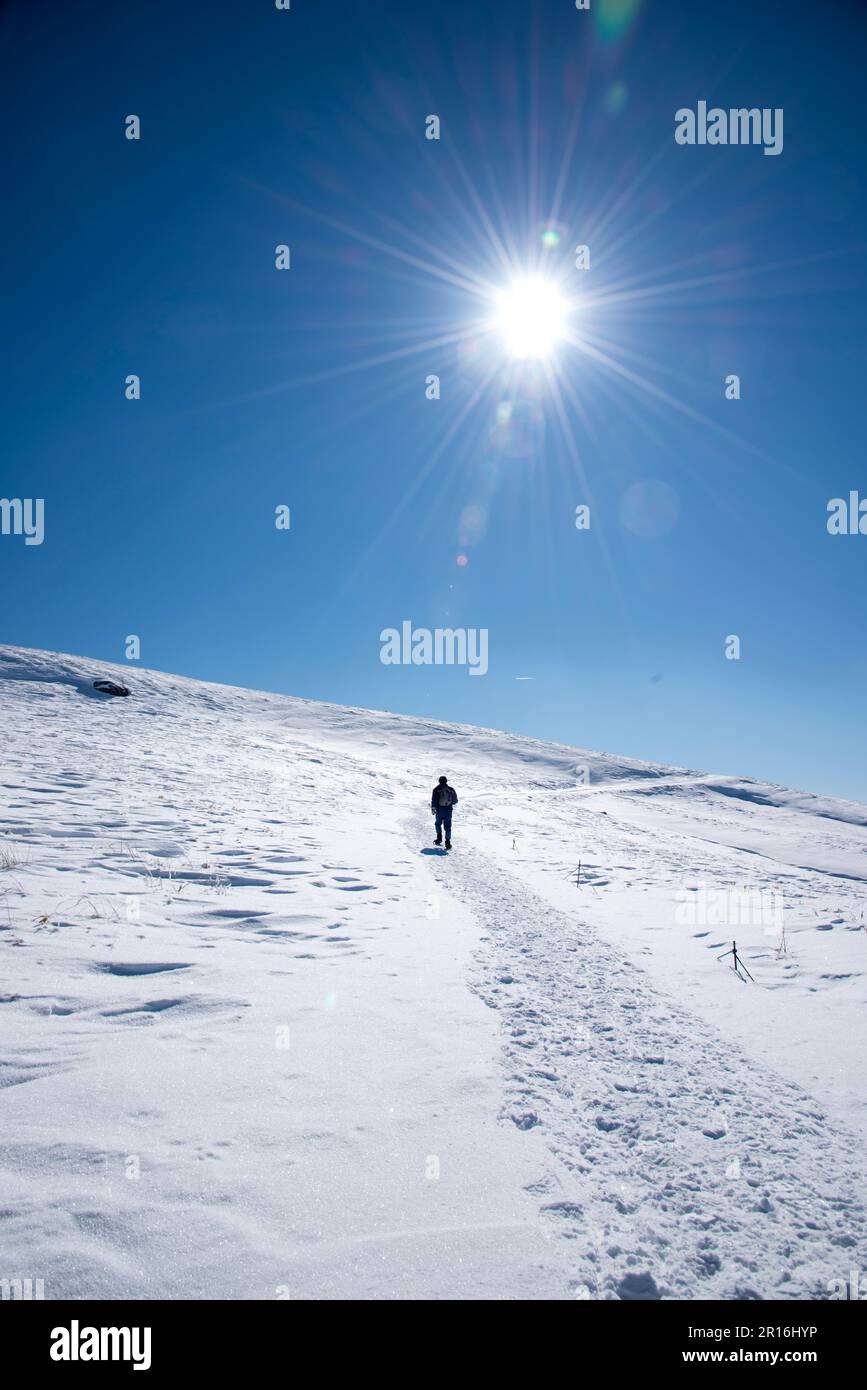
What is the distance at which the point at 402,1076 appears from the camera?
4.48 meters

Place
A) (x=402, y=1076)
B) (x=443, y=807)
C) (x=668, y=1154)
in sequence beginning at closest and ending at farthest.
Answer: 1. (x=668, y=1154)
2. (x=402, y=1076)
3. (x=443, y=807)

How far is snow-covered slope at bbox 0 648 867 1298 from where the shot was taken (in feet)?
9.55

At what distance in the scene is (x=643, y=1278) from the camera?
9.37ft

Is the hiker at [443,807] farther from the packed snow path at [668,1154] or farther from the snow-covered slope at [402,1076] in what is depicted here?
the packed snow path at [668,1154]

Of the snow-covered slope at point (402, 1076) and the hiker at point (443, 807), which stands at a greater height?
the hiker at point (443, 807)

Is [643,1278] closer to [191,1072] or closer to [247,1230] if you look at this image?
[247,1230]

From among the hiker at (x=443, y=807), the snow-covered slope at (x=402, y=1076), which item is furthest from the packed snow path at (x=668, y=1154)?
the hiker at (x=443, y=807)

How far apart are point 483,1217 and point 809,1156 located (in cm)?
228

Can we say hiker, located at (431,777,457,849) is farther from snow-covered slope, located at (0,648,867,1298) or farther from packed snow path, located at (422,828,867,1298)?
packed snow path, located at (422,828,867,1298)

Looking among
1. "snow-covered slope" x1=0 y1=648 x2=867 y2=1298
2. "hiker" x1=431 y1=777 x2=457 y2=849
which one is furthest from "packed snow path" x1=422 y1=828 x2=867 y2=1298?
"hiker" x1=431 y1=777 x2=457 y2=849

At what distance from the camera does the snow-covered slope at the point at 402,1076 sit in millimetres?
2910

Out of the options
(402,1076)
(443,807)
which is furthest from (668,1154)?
(443,807)

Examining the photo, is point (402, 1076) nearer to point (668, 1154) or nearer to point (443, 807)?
point (668, 1154)
